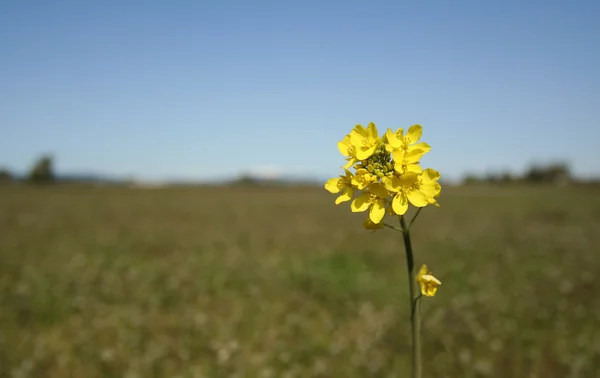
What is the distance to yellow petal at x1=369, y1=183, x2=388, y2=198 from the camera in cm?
155

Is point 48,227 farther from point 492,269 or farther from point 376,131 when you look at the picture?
point 376,131

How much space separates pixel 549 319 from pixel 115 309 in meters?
6.49

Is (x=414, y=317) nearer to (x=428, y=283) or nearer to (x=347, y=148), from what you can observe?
(x=428, y=283)

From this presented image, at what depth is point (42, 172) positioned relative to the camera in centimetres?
11419

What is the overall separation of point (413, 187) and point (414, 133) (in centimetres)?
21

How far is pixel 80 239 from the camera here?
14.3 metres

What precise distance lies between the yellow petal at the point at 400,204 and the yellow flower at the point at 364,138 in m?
0.18

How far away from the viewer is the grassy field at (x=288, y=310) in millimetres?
5062

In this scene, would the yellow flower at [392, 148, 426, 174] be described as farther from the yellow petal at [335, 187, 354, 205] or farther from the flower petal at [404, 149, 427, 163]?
the yellow petal at [335, 187, 354, 205]

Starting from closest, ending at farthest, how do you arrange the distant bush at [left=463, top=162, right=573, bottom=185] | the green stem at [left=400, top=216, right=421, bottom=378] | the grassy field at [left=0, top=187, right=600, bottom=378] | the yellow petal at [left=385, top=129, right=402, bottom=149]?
the green stem at [left=400, top=216, right=421, bottom=378], the yellow petal at [left=385, top=129, right=402, bottom=149], the grassy field at [left=0, top=187, right=600, bottom=378], the distant bush at [left=463, top=162, right=573, bottom=185]

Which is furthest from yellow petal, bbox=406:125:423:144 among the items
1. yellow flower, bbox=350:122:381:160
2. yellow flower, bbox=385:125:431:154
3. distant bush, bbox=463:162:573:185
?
distant bush, bbox=463:162:573:185

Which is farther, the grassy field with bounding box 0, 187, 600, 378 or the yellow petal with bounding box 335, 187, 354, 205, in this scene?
the grassy field with bounding box 0, 187, 600, 378

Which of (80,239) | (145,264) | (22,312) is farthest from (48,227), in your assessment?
(22,312)

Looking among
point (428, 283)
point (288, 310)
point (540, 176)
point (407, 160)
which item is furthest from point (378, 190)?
point (540, 176)
